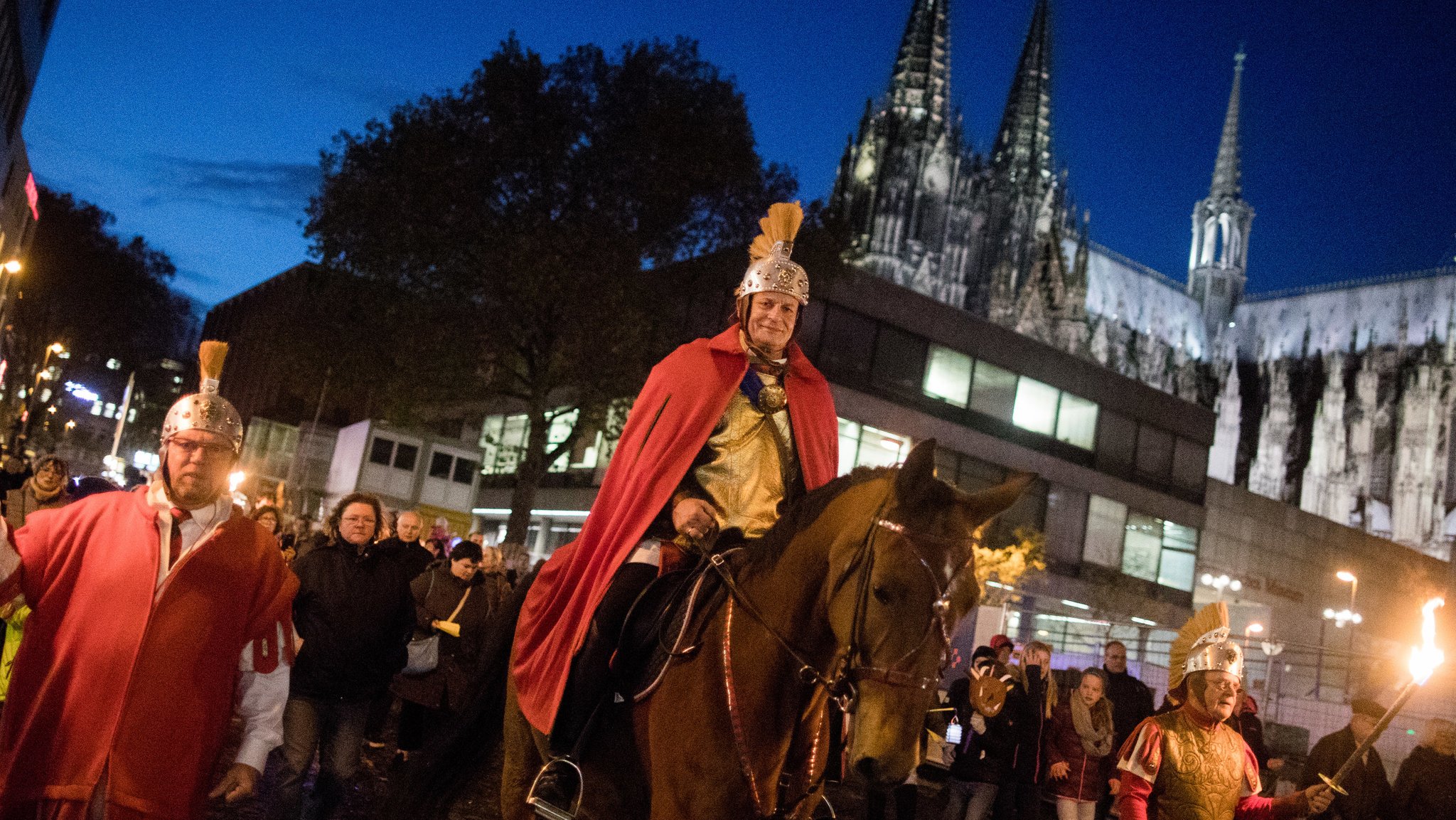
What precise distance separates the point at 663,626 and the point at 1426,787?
26.9 feet

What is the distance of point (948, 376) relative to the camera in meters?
38.3

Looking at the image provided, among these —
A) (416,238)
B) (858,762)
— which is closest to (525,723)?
(858,762)

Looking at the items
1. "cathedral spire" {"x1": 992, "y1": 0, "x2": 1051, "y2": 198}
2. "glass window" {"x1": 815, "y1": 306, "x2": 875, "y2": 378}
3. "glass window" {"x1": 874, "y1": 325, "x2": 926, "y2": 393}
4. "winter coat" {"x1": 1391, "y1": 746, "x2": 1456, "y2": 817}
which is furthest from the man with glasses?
"cathedral spire" {"x1": 992, "y1": 0, "x2": 1051, "y2": 198}

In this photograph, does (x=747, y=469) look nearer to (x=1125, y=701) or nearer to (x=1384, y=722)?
(x=1384, y=722)

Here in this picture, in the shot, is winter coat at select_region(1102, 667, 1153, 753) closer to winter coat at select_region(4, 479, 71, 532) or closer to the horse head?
the horse head

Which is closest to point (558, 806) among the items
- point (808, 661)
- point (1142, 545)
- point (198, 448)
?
point (808, 661)

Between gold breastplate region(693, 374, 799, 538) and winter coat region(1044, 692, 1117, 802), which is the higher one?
gold breastplate region(693, 374, 799, 538)

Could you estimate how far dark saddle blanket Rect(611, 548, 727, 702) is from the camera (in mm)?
4238

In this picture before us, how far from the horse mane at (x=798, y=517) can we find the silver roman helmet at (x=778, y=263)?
1.06 m

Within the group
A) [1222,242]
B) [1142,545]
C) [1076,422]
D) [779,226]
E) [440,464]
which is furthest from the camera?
[1222,242]

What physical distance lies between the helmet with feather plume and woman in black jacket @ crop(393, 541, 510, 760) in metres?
5.47

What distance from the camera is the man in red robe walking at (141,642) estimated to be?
357 centimetres

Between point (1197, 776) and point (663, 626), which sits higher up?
point (663, 626)

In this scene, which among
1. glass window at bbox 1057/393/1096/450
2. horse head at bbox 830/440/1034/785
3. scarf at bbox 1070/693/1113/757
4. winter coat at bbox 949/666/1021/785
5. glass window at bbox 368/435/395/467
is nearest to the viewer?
horse head at bbox 830/440/1034/785
